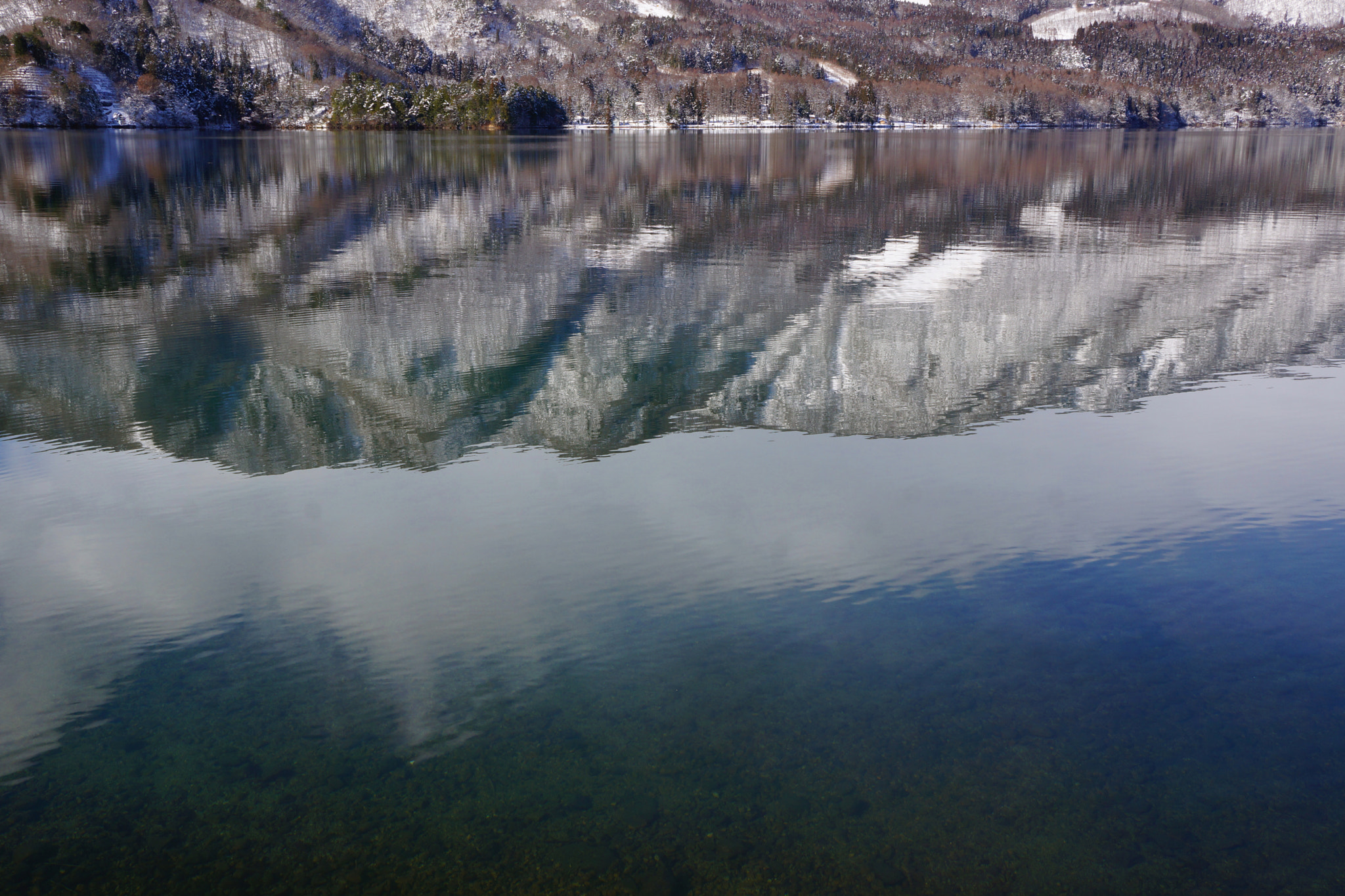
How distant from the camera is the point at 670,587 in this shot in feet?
27.9

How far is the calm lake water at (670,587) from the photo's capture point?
5.50m

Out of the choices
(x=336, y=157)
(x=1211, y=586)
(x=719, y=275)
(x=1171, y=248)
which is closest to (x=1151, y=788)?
(x=1211, y=586)

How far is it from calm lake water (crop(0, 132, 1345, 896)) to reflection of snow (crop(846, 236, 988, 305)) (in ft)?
1.05

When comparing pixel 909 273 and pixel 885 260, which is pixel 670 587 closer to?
pixel 909 273

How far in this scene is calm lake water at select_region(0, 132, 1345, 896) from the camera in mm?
5496

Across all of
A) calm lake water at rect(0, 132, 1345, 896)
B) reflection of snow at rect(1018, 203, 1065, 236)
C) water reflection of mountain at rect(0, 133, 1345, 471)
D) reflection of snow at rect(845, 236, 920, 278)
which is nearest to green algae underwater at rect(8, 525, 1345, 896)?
calm lake water at rect(0, 132, 1345, 896)

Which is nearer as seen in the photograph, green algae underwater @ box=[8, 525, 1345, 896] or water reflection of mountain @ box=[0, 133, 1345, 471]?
green algae underwater @ box=[8, 525, 1345, 896]

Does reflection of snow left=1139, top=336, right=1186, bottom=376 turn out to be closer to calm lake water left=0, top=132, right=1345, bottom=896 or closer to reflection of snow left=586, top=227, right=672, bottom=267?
calm lake water left=0, top=132, right=1345, bottom=896

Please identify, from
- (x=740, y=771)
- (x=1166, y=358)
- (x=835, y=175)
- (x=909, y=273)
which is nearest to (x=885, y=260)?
(x=909, y=273)

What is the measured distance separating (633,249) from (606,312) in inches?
317

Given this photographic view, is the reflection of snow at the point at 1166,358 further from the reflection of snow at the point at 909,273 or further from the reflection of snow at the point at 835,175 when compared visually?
the reflection of snow at the point at 835,175

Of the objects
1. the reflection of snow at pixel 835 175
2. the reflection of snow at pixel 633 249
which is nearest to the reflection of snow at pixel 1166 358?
the reflection of snow at pixel 633 249

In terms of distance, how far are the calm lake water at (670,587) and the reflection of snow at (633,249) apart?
116 inches

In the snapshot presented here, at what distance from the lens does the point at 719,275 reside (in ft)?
73.5
